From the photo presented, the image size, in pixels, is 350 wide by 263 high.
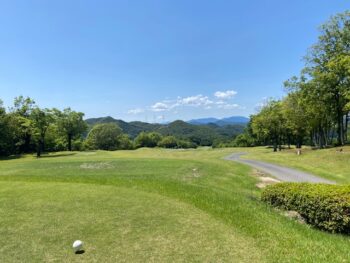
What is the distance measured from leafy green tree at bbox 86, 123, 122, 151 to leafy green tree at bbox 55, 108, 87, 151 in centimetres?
1897

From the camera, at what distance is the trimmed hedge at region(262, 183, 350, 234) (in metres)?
7.12

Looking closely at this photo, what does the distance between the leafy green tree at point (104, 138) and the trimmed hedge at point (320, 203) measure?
262 feet

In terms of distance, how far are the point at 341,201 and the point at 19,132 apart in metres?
57.2

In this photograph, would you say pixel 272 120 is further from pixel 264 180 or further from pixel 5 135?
pixel 5 135

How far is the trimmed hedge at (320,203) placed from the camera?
712 cm

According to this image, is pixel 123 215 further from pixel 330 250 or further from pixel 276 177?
pixel 276 177

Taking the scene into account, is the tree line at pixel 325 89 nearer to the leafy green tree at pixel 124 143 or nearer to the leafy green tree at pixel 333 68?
the leafy green tree at pixel 333 68

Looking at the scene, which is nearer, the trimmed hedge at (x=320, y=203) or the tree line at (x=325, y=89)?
the trimmed hedge at (x=320, y=203)

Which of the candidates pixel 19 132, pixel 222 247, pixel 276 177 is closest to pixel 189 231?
pixel 222 247

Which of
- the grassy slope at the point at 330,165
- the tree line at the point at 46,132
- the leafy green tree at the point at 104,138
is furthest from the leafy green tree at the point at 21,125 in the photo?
the grassy slope at the point at 330,165

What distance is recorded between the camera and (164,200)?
385 inches

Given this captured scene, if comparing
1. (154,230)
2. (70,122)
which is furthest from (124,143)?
(154,230)

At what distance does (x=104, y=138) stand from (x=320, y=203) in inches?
3270

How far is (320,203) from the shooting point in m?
7.59
